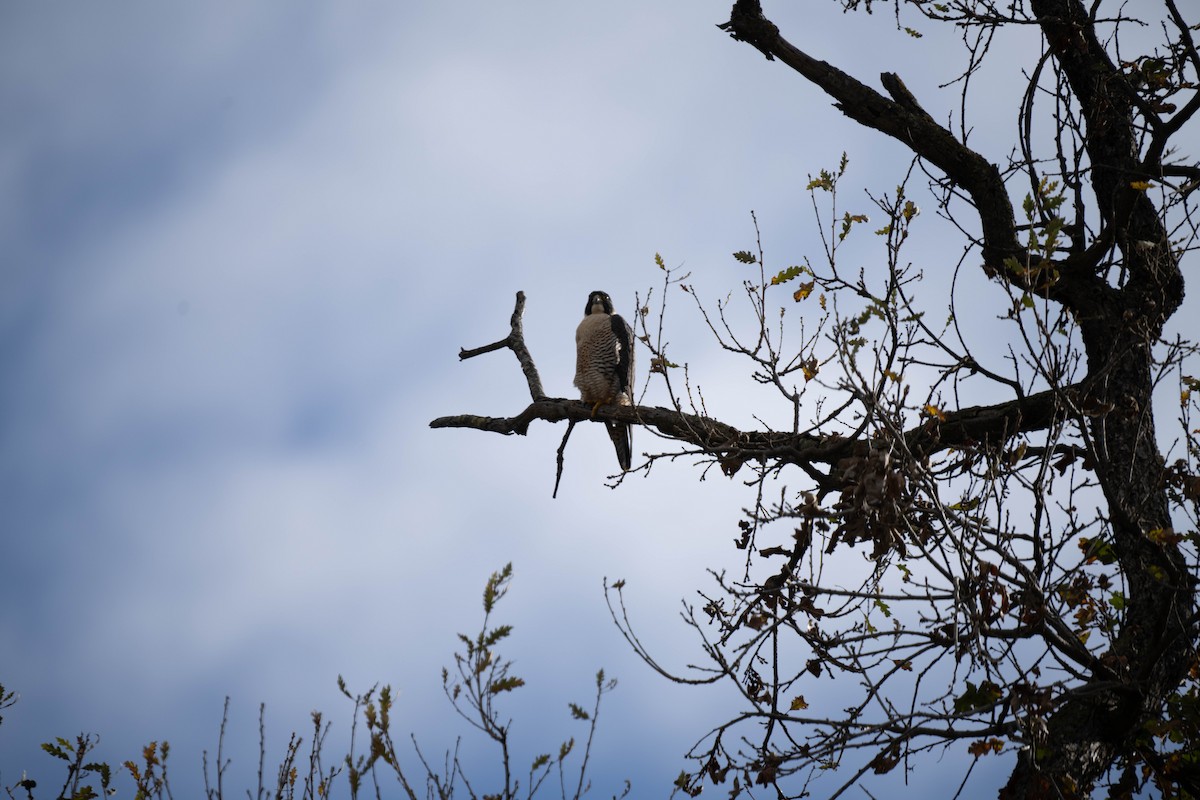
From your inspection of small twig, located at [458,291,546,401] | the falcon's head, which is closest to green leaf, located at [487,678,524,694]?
small twig, located at [458,291,546,401]

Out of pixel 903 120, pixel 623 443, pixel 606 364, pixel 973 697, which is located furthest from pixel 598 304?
pixel 973 697

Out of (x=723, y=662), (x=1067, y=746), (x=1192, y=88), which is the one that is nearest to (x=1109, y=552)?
(x=1067, y=746)

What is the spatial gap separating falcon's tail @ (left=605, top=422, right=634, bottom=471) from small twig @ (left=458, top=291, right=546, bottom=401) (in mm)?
1007

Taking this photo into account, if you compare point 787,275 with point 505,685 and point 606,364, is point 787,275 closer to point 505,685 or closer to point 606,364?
point 505,685

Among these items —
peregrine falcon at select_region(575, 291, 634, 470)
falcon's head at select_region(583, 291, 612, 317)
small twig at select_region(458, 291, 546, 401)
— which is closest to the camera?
small twig at select_region(458, 291, 546, 401)

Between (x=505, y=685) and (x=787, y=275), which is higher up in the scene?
(x=787, y=275)

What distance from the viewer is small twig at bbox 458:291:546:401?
6.43m

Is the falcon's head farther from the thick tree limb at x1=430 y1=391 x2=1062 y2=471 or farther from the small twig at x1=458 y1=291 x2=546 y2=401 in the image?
the thick tree limb at x1=430 y1=391 x2=1062 y2=471

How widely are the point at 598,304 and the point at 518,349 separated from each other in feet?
8.86

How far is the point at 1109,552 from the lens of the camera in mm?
4078

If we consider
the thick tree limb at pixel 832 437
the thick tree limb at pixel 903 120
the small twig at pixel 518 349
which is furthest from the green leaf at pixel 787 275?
the small twig at pixel 518 349

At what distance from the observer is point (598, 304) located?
9.20 metres

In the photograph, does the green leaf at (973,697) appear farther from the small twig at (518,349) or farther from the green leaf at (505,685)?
the small twig at (518,349)

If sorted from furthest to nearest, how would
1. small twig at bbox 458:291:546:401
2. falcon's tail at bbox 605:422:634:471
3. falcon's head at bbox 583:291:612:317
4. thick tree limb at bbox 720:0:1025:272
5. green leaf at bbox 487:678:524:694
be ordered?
1. falcon's head at bbox 583:291:612:317
2. falcon's tail at bbox 605:422:634:471
3. small twig at bbox 458:291:546:401
4. thick tree limb at bbox 720:0:1025:272
5. green leaf at bbox 487:678:524:694
